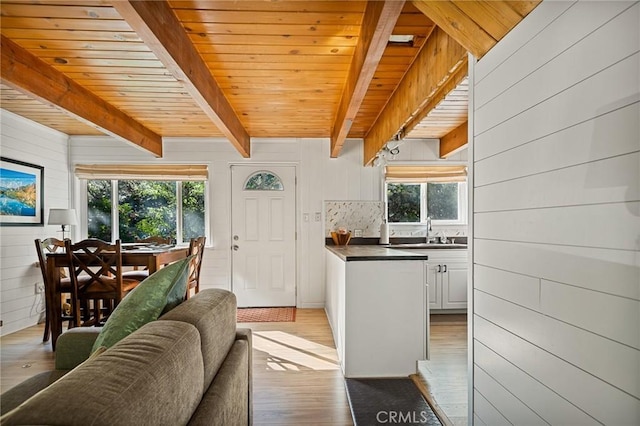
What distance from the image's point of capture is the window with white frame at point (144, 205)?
452cm

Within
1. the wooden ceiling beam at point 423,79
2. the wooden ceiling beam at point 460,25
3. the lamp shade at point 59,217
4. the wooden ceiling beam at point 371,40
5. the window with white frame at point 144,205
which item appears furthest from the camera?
the window with white frame at point 144,205

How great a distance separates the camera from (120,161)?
177 inches

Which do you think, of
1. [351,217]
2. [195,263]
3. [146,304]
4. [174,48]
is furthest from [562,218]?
[351,217]

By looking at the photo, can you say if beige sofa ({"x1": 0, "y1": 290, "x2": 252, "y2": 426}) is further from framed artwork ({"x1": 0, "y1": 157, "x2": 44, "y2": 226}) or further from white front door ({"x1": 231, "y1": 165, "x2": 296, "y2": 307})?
white front door ({"x1": 231, "y1": 165, "x2": 296, "y2": 307})

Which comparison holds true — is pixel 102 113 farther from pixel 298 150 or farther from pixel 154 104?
pixel 298 150

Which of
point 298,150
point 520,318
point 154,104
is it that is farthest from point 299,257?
point 520,318

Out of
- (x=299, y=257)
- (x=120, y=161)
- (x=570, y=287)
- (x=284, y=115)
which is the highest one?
(x=284, y=115)

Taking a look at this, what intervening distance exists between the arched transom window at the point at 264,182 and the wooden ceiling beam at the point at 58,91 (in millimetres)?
1444

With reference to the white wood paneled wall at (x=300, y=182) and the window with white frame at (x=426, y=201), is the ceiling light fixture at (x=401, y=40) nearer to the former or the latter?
the white wood paneled wall at (x=300, y=182)

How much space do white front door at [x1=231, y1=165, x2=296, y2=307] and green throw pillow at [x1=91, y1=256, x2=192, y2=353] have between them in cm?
314

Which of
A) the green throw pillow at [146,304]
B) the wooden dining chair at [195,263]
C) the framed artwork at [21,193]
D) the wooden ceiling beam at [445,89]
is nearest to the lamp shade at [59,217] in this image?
the framed artwork at [21,193]

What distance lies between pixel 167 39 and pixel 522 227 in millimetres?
1809

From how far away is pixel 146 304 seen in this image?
1244 millimetres

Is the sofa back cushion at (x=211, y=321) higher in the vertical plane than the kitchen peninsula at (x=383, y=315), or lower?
higher
